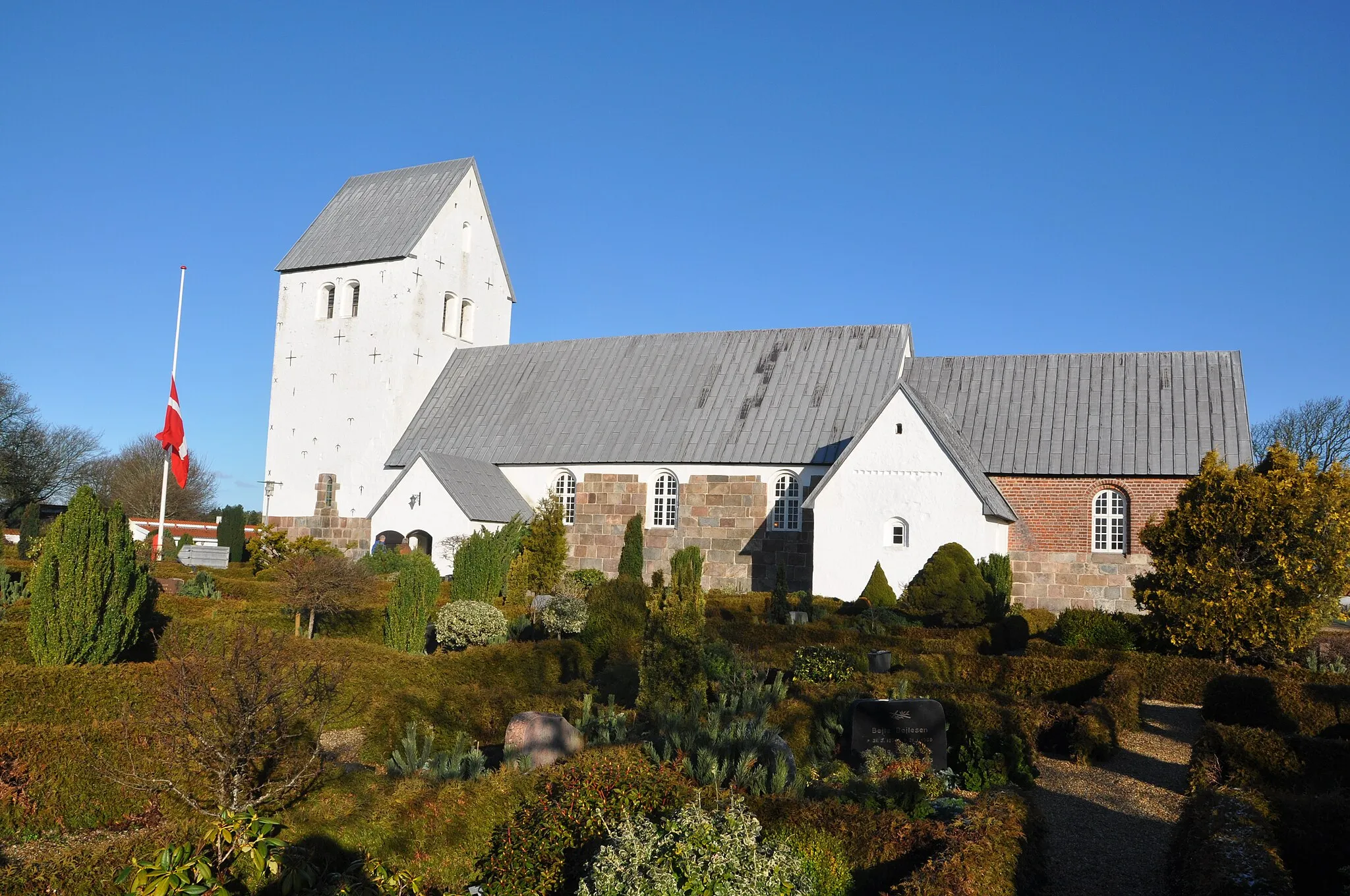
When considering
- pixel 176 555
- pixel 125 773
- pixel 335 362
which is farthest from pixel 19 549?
pixel 125 773

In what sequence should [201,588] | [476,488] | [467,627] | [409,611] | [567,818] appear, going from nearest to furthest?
[567,818]
[409,611]
[467,627]
[201,588]
[476,488]

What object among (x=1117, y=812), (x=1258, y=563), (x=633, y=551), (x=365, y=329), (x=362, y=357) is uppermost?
(x=365, y=329)

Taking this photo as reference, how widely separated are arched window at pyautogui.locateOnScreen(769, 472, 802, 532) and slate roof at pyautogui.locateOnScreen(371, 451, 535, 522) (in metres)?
5.02

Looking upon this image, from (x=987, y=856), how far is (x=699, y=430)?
1692cm

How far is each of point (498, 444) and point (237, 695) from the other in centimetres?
1719

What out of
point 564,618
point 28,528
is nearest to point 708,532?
point 564,618

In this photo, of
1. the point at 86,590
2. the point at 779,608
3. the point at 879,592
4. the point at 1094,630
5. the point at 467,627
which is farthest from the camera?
the point at 879,592

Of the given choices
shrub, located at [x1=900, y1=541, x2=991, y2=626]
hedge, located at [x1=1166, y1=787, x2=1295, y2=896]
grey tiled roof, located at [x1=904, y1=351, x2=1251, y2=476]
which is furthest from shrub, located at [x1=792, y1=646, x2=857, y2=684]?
grey tiled roof, located at [x1=904, y1=351, x2=1251, y2=476]

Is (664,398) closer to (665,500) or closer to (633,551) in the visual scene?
(665,500)

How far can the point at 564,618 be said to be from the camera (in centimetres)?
1422

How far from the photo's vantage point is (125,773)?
682 centimetres

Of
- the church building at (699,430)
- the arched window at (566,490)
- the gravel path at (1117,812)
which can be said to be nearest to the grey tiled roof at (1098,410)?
the church building at (699,430)

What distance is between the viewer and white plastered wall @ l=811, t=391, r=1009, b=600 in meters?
18.1

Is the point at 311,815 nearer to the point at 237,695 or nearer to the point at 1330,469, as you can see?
the point at 237,695
